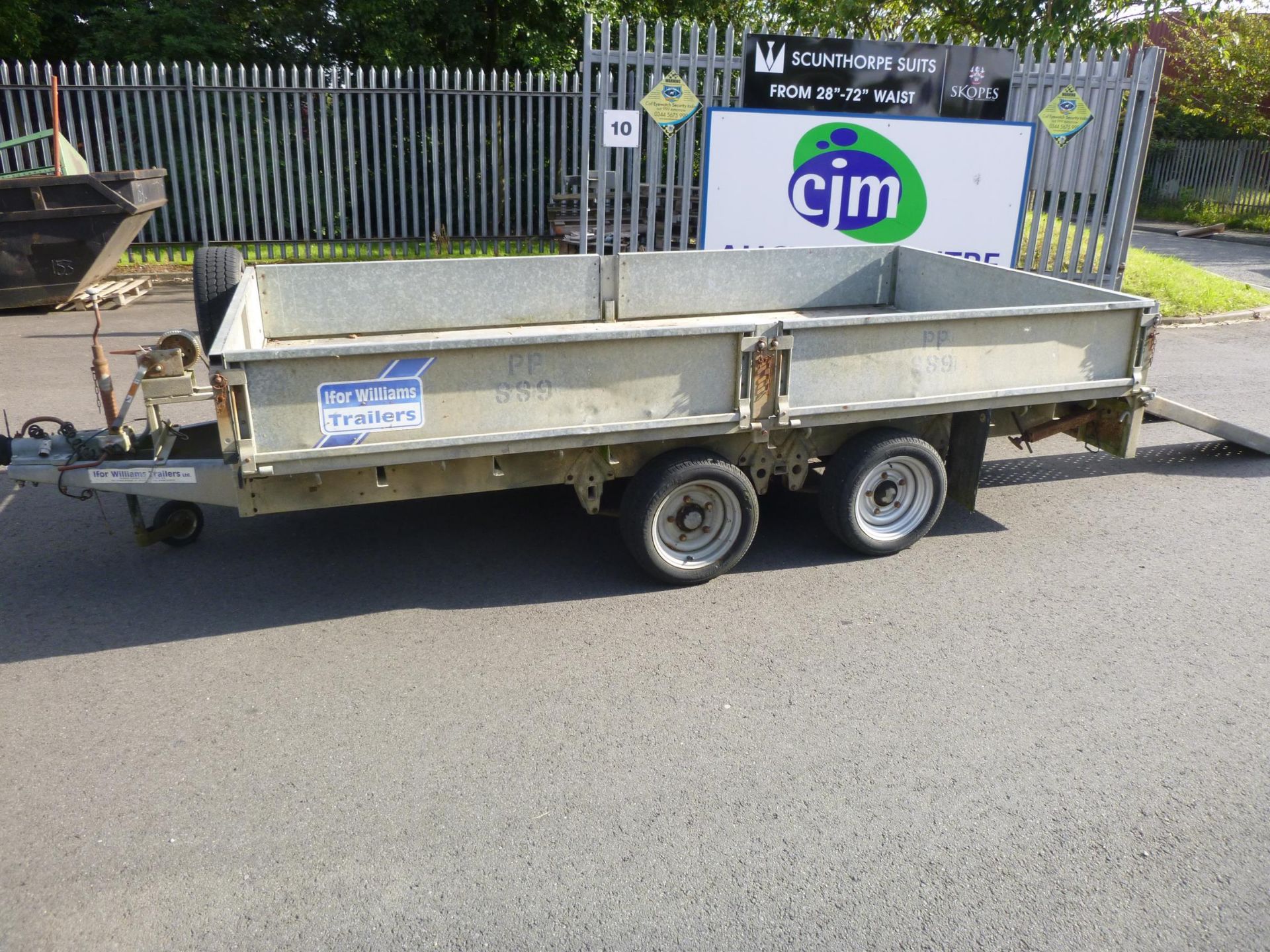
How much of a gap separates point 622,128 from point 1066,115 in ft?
17.2

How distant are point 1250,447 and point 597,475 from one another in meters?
5.27

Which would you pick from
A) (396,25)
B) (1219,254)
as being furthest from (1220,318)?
(396,25)

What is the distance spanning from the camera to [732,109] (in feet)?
34.3

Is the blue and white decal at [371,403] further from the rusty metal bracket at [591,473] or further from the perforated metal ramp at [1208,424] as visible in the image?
the perforated metal ramp at [1208,424]

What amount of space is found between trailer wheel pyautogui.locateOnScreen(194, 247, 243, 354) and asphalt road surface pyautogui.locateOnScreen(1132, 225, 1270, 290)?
621 inches

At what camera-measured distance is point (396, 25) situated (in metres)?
18.5

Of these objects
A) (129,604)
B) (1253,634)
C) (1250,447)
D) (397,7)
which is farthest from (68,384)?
(397,7)

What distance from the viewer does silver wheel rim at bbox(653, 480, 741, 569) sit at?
17.8 ft

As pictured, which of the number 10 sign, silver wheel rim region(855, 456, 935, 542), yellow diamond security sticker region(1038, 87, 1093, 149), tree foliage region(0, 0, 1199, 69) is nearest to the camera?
silver wheel rim region(855, 456, 935, 542)

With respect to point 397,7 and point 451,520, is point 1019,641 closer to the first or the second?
point 451,520

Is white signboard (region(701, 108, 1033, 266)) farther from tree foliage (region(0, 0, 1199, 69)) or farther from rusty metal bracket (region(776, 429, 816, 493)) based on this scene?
tree foliage (region(0, 0, 1199, 69))

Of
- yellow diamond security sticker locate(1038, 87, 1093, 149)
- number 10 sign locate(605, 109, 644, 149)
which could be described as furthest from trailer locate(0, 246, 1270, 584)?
yellow diamond security sticker locate(1038, 87, 1093, 149)

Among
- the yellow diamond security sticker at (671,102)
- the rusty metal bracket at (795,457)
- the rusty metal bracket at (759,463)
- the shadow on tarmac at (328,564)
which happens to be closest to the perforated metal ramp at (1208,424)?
the shadow on tarmac at (328,564)

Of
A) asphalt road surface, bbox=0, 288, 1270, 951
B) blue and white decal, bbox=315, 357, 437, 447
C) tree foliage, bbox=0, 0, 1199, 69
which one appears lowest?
asphalt road surface, bbox=0, 288, 1270, 951
